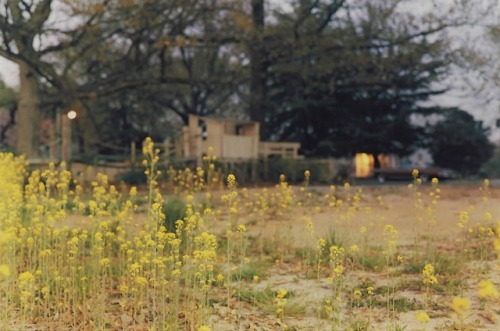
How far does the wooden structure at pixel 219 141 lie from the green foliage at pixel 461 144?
11.9 metres

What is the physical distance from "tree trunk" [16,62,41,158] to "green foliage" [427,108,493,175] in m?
19.2

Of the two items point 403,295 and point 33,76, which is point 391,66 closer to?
point 33,76

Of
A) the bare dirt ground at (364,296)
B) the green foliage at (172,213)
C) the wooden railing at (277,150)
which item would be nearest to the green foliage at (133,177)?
the wooden railing at (277,150)

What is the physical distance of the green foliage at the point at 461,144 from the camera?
30.1m

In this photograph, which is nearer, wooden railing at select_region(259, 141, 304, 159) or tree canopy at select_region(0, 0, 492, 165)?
tree canopy at select_region(0, 0, 492, 165)

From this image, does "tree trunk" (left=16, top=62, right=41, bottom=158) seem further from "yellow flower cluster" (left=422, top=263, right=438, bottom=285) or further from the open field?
"yellow flower cluster" (left=422, top=263, right=438, bottom=285)

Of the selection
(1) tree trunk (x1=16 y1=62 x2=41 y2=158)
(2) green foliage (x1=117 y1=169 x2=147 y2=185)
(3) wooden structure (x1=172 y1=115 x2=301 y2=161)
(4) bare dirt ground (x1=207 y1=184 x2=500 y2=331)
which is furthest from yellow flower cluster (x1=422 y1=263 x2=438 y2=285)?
(1) tree trunk (x1=16 y1=62 x2=41 y2=158)

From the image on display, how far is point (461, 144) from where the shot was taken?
30766 millimetres

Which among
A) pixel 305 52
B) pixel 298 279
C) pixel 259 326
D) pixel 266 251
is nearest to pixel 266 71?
pixel 305 52

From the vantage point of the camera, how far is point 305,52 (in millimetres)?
20031

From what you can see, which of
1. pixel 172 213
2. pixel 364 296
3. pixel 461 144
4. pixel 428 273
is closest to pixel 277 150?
pixel 461 144

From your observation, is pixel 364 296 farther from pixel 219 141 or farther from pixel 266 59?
pixel 266 59

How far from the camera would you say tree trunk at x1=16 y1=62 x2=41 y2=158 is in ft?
65.1

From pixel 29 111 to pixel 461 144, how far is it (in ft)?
72.4
